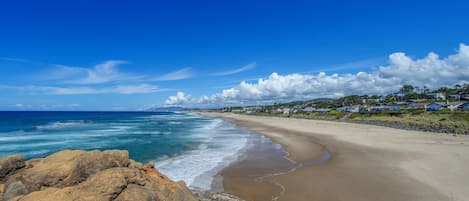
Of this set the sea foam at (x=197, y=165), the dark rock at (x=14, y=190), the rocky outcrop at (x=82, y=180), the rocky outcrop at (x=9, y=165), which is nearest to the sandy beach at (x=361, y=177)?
the sea foam at (x=197, y=165)

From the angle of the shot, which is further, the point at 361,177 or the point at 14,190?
the point at 361,177

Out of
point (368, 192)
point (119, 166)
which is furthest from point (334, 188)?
point (119, 166)

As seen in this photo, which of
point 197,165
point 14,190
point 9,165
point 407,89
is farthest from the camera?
point 407,89

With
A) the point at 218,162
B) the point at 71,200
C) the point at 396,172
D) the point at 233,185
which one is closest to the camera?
the point at 71,200

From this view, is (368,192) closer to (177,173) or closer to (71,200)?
(177,173)

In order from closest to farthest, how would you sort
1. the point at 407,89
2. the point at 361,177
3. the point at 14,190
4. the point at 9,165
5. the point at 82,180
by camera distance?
the point at 14,190 → the point at 82,180 → the point at 9,165 → the point at 361,177 → the point at 407,89

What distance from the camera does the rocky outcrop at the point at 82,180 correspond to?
490cm

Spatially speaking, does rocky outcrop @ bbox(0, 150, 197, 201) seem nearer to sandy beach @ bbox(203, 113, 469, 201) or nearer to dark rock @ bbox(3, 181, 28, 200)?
dark rock @ bbox(3, 181, 28, 200)

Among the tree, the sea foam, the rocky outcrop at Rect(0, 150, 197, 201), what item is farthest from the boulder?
the tree

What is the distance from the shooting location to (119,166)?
6.12 meters

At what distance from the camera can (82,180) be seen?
563 centimetres

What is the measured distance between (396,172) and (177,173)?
11.0 meters

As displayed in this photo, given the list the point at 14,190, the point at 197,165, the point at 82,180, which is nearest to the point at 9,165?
the point at 14,190

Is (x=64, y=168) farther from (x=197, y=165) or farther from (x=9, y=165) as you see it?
(x=197, y=165)
